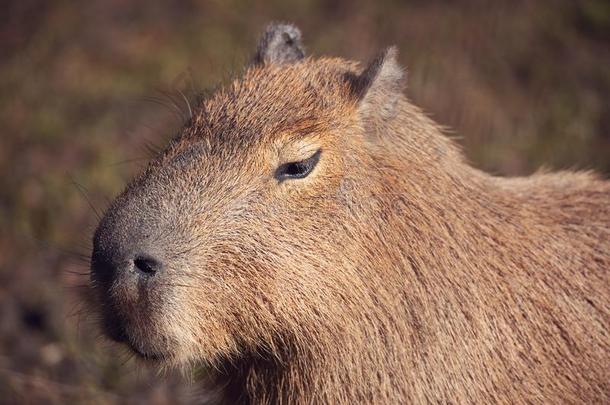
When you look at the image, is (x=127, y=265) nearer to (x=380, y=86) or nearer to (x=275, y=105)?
(x=275, y=105)

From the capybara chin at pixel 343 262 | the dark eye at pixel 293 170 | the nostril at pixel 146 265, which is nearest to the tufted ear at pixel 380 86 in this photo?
the capybara chin at pixel 343 262

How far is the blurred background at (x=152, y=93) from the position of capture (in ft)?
16.0

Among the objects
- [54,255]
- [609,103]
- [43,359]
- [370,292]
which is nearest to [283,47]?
[370,292]

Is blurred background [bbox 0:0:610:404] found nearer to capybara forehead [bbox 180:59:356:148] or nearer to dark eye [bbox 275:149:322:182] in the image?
capybara forehead [bbox 180:59:356:148]

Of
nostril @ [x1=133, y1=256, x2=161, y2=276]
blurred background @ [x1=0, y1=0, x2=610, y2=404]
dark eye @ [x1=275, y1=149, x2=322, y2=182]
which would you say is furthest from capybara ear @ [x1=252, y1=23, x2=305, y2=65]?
blurred background @ [x1=0, y1=0, x2=610, y2=404]

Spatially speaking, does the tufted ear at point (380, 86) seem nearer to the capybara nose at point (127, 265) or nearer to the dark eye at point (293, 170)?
the dark eye at point (293, 170)

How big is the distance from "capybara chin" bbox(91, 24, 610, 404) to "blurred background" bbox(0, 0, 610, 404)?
1905 mm

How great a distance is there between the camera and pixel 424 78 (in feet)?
21.4

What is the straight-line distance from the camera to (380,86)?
2.90m

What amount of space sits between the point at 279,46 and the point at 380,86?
1.69 feet

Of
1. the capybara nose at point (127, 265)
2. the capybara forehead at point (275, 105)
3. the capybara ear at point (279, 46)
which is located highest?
the capybara ear at point (279, 46)

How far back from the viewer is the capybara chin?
8.49ft

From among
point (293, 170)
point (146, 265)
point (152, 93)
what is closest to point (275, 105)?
point (293, 170)

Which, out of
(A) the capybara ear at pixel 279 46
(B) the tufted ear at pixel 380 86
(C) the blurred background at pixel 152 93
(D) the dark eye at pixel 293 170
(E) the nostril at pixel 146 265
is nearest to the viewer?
(E) the nostril at pixel 146 265
